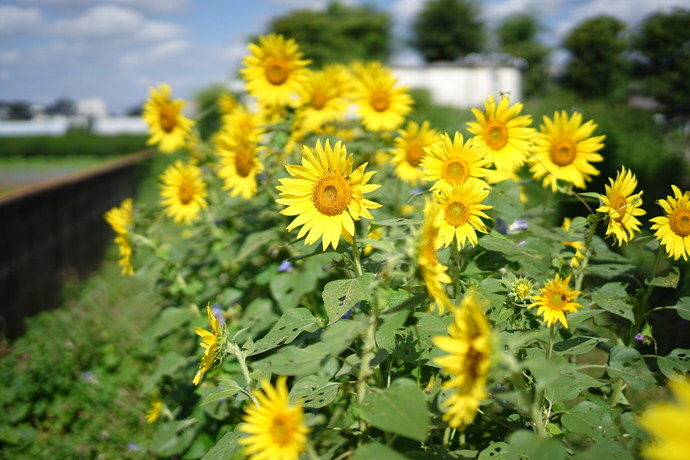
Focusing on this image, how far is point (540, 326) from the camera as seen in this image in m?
1.69

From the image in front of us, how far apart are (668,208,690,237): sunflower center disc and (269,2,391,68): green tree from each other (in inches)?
1452

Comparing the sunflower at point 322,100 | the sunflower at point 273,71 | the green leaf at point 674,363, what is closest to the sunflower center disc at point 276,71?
the sunflower at point 273,71

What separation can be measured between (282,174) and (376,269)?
0.94 meters

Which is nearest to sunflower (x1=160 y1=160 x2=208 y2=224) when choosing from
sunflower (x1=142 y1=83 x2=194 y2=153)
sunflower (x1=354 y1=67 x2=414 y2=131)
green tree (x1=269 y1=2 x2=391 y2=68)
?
sunflower (x1=142 y1=83 x2=194 y2=153)

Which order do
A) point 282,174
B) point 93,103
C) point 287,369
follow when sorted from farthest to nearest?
1. point 93,103
2. point 282,174
3. point 287,369

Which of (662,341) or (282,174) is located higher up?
(282,174)

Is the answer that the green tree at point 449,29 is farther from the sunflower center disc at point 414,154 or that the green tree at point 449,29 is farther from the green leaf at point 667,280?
the green leaf at point 667,280

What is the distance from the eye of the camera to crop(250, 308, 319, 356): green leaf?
1385 mm

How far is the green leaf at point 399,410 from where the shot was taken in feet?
3.30

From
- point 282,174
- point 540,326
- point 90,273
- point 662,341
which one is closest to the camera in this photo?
point 540,326

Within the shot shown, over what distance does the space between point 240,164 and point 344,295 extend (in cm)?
157

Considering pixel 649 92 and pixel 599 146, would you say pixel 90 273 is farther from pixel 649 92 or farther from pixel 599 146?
pixel 649 92

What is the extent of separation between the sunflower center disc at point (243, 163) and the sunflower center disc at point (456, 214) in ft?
4.68

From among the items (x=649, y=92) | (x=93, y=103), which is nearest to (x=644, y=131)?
(x=649, y=92)
